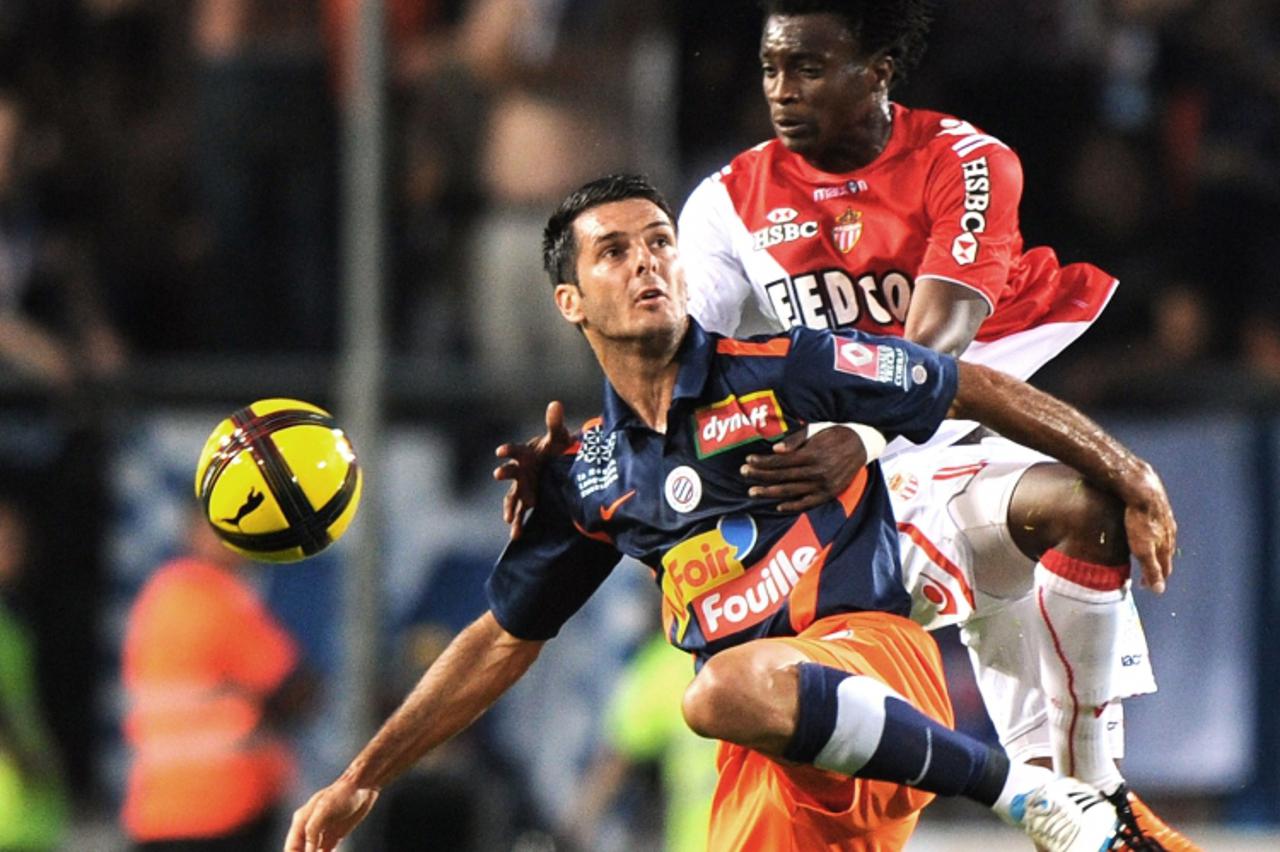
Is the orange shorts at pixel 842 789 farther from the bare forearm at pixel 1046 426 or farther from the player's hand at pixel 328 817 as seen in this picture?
the player's hand at pixel 328 817

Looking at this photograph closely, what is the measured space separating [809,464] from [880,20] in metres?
0.99

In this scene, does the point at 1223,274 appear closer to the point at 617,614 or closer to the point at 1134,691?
the point at 617,614

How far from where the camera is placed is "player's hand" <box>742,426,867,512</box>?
440cm

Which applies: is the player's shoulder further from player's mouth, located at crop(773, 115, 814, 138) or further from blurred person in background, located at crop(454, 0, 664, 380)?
blurred person in background, located at crop(454, 0, 664, 380)

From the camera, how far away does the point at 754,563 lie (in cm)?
452

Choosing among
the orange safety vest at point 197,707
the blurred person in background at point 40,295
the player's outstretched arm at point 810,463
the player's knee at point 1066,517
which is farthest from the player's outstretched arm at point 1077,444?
the blurred person in background at point 40,295

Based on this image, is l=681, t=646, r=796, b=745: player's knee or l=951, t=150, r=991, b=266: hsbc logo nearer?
l=681, t=646, r=796, b=745: player's knee

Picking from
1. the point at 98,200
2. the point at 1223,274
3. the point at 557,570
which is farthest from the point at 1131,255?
the point at 98,200

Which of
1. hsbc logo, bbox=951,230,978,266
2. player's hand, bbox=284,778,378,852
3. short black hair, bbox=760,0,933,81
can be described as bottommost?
player's hand, bbox=284,778,378,852

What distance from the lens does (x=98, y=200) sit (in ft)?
31.4

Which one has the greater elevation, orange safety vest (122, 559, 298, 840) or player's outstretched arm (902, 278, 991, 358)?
player's outstretched arm (902, 278, 991, 358)

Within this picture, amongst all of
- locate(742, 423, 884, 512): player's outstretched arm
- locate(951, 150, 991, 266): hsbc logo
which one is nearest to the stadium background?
locate(951, 150, 991, 266): hsbc logo

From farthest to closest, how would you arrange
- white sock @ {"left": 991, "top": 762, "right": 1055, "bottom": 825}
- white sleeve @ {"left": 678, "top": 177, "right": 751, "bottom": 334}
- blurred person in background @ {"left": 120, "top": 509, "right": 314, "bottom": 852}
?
1. blurred person in background @ {"left": 120, "top": 509, "right": 314, "bottom": 852}
2. white sleeve @ {"left": 678, "top": 177, "right": 751, "bottom": 334}
3. white sock @ {"left": 991, "top": 762, "right": 1055, "bottom": 825}

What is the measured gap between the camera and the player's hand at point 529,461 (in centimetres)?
467
